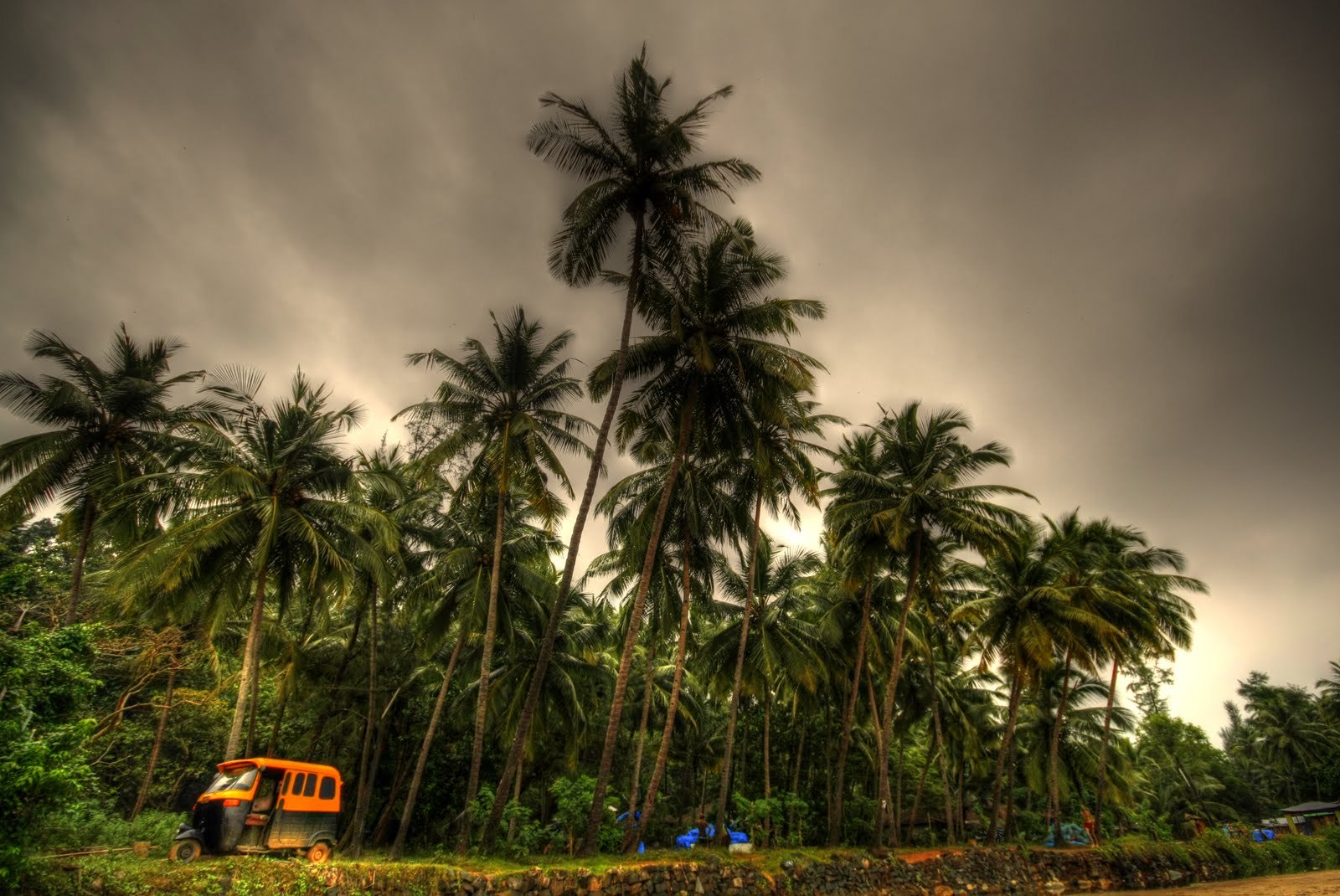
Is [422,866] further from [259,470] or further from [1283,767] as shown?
[1283,767]

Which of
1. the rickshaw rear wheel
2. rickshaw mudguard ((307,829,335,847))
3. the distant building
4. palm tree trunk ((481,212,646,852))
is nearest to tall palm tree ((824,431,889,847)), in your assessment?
palm tree trunk ((481,212,646,852))

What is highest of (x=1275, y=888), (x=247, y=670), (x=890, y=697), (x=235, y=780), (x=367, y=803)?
(x=890, y=697)

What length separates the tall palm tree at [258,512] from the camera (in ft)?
A: 49.2

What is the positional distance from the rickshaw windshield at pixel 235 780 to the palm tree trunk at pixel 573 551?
487 centimetres

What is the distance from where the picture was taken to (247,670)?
48.6ft

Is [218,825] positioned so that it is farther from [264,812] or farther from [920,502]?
[920,502]

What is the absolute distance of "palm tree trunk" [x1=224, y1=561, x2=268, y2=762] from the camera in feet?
46.3

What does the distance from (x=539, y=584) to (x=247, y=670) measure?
29.1 ft

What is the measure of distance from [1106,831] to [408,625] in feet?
123

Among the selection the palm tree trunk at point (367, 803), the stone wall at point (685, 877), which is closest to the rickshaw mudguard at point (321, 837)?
the stone wall at point (685, 877)

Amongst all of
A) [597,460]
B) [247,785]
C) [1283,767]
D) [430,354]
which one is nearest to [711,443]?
[597,460]

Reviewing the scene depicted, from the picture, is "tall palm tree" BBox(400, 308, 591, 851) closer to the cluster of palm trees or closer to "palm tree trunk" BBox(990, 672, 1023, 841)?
the cluster of palm trees

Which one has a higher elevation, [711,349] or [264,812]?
[711,349]

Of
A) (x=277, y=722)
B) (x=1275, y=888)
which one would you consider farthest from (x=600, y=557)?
(x=1275, y=888)
